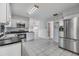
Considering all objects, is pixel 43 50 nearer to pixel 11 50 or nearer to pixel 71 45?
pixel 71 45

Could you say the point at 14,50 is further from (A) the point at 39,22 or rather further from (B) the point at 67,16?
(B) the point at 67,16

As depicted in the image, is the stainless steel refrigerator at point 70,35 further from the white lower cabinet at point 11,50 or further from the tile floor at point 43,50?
the white lower cabinet at point 11,50

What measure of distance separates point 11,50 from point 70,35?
2214 mm

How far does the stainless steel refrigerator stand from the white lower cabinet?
1.98 metres

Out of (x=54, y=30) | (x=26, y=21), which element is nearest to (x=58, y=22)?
(x=54, y=30)

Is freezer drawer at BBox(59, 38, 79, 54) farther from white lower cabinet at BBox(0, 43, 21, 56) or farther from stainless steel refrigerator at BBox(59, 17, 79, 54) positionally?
white lower cabinet at BBox(0, 43, 21, 56)

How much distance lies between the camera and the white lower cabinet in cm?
163

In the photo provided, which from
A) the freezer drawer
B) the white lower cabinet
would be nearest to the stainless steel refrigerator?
the freezer drawer

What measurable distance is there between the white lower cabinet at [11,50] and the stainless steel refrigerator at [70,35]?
1975 mm

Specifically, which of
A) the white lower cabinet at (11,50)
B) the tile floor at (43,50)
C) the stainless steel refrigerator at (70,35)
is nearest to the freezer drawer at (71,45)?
the stainless steel refrigerator at (70,35)

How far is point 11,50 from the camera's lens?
5.85 ft

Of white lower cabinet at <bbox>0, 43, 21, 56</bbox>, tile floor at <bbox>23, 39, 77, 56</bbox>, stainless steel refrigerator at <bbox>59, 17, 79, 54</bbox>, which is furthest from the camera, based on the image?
stainless steel refrigerator at <bbox>59, 17, 79, 54</bbox>

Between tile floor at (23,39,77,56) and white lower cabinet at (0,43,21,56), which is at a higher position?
white lower cabinet at (0,43,21,56)

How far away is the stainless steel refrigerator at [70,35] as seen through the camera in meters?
2.69
